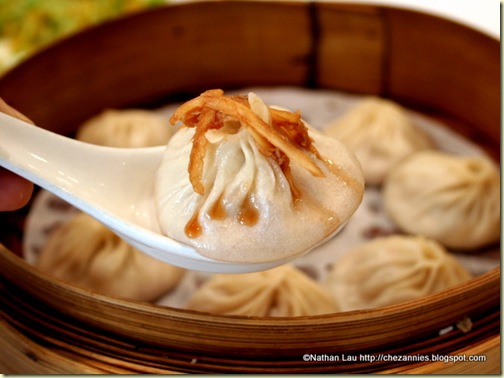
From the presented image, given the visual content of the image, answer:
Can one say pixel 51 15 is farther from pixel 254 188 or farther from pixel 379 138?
pixel 254 188

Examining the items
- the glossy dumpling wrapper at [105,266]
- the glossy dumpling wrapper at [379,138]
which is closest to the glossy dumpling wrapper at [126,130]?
the glossy dumpling wrapper at [105,266]

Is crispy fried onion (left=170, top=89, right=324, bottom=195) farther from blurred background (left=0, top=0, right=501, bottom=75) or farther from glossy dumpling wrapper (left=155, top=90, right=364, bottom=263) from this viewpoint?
blurred background (left=0, top=0, right=501, bottom=75)

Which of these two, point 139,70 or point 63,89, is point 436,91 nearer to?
point 139,70

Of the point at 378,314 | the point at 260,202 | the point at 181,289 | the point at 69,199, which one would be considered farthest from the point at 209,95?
the point at 181,289

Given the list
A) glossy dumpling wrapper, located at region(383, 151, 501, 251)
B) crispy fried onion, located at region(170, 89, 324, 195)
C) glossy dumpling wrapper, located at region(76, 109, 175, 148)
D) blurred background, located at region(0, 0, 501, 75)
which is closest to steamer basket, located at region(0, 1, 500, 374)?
glossy dumpling wrapper, located at region(76, 109, 175, 148)

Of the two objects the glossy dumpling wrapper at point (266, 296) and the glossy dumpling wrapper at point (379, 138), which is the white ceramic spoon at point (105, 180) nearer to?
the glossy dumpling wrapper at point (266, 296)

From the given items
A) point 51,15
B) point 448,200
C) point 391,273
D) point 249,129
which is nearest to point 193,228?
point 249,129
